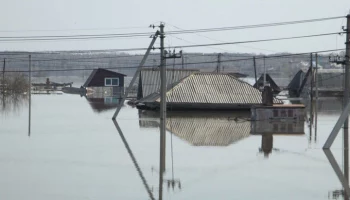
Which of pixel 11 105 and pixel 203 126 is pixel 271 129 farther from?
pixel 11 105

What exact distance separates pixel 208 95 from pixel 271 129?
11.2m

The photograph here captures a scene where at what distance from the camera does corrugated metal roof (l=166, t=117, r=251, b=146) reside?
818 inches

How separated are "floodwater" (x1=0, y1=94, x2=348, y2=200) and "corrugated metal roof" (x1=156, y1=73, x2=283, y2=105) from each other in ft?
30.8

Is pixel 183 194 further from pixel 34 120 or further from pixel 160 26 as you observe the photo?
pixel 34 120

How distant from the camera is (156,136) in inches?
867

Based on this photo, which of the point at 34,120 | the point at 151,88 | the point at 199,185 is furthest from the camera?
the point at 151,88

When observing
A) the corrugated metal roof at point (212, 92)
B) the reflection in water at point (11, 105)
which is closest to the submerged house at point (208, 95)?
the corrugated metal roof at point (212, 92)

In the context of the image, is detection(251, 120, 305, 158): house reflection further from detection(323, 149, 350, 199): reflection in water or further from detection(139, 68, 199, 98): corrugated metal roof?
detection(139, 68, 199, 98): corrugated metal roof

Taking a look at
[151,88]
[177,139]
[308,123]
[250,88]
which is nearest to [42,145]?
[177,139]

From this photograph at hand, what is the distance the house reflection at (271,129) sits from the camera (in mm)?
19648

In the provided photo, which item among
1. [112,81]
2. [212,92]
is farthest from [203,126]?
[112,81]

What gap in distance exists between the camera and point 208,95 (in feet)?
118

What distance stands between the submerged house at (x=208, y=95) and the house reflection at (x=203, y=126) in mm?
636

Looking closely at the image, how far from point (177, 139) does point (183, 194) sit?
9515 mm
